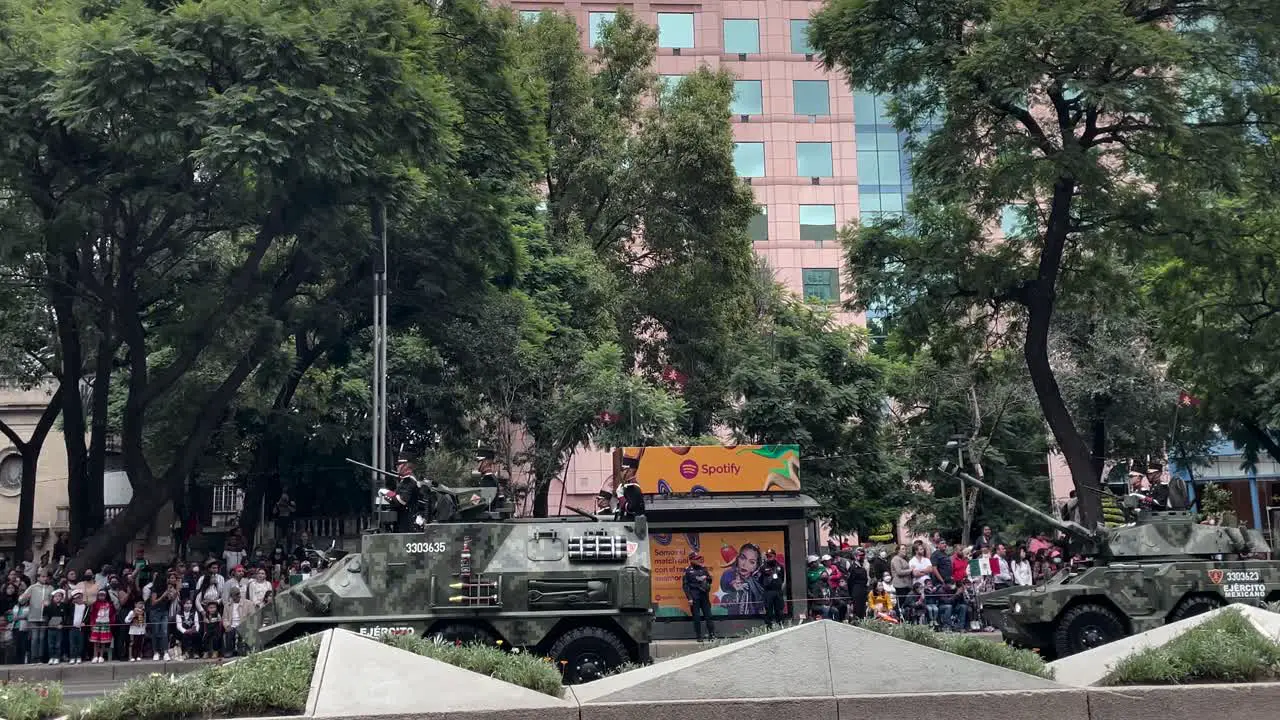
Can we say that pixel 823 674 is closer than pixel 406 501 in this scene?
Yes

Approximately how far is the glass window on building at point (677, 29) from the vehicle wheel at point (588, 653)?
39811 mm

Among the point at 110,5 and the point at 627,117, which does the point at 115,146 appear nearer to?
the point at 110,5

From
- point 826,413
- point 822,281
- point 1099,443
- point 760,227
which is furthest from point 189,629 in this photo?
point 822,281

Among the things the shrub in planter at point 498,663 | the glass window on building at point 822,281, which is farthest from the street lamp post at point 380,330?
the glass window on building at point 822,281

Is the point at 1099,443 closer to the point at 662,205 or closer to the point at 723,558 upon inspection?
the point at 662,205

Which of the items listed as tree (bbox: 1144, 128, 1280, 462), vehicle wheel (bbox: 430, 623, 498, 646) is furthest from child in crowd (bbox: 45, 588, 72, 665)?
A: tree (bbox: 1144, 128, 1280, 462)

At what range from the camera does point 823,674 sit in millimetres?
8266

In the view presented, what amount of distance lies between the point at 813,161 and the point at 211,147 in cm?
3707

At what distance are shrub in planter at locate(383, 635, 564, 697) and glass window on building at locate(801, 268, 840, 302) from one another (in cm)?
4411

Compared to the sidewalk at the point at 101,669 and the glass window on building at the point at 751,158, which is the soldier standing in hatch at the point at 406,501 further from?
the glass window on building at the point at 751,158

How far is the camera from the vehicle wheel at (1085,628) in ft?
58.8

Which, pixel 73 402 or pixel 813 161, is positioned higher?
pixel 813 161

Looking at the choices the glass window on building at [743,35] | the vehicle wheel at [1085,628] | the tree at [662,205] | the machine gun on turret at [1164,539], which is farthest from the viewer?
the glass window on building at [743,35]

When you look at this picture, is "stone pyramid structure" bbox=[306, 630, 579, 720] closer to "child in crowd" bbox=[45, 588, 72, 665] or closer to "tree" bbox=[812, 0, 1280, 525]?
"child in crowd" bbox=[45, 588, 72, 665]
